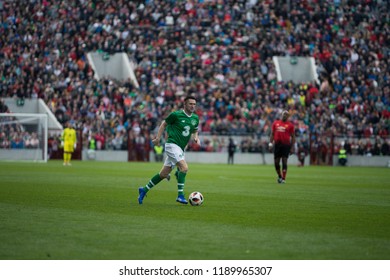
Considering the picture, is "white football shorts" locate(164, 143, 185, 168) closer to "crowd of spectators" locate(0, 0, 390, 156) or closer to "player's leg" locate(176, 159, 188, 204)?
"player's leg" locate(176, 159, 188, 204)

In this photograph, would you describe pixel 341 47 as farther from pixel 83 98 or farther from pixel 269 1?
pixel 83 98

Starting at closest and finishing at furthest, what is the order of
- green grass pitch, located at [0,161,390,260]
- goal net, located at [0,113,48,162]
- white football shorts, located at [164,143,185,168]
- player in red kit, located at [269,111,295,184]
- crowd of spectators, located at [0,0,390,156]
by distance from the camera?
1. green grass pitch, located at [0,161,390,260]
2. white football shorts, located at [164,143,185,168]
3. player in red kit, located at [269,111,295,184]
4. goal net, located at [0,113,48,162]
5. crowd of spectators, located at [0,0,390,156]

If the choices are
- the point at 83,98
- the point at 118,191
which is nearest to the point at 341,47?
the point at 83,98

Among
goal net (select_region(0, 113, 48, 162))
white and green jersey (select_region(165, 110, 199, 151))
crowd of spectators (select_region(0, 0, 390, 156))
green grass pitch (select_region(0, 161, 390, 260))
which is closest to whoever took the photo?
green grass pitch (select_region(0, 161, 390, 260))

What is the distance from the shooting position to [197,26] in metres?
50.5

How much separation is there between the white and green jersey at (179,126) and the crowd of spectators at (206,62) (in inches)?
1166

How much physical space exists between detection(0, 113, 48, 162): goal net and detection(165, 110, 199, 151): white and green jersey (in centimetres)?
2627

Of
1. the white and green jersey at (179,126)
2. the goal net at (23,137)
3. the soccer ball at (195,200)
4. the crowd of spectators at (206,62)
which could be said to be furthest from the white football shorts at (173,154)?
the crowd of spectators at (206,62)

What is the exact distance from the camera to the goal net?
4128cm

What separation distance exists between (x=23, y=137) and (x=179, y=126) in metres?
27.2

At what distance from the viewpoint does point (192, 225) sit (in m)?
12.4

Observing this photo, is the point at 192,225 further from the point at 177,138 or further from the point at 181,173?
the point at 177,138

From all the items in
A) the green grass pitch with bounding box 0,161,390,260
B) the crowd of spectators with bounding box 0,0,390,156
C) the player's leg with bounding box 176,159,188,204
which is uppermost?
the crowd of spectators with bounding box 0,0,390,156

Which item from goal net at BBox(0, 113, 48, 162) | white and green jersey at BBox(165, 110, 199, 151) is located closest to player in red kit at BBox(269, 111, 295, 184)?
white and green jersey at BBox(165, 110, 199, 151)
